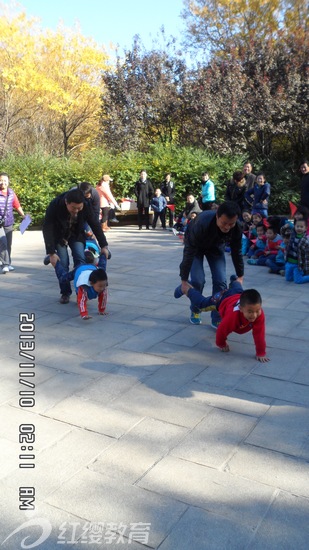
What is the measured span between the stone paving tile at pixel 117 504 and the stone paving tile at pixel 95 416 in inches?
20.4

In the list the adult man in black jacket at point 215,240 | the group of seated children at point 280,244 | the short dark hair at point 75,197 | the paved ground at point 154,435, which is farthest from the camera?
the group of seated children at point 280,244

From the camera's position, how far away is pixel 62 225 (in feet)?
19.5

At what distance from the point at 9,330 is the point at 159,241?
7.04 meters

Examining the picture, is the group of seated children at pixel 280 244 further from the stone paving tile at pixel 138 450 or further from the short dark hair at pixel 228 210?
the stone paving tile at pixel 138 450

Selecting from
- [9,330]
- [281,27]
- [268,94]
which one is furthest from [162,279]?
[281,27]

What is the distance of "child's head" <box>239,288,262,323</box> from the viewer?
380 centimetres

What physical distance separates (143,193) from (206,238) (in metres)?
9.78

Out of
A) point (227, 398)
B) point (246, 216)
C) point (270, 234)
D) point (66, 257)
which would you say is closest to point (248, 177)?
point (246, 216)

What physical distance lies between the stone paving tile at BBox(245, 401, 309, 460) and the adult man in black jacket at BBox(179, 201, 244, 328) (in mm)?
1668

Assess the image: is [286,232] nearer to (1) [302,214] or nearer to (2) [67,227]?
(1) [302,214]

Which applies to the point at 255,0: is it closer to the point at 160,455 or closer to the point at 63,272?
the point at 63,272

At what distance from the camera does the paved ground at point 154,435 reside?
2229mm

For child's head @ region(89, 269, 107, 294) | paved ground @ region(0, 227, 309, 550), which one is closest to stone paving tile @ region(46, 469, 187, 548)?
paved ground @ region(0, 227, 309, 550)

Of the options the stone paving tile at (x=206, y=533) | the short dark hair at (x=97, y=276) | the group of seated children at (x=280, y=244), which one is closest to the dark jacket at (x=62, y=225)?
the short dark hair at (x=97, y=276)
